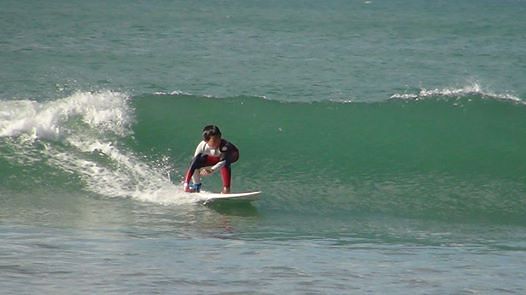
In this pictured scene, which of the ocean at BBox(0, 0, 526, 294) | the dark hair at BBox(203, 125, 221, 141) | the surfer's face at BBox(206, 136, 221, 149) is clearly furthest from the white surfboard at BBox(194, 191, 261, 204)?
the dark hair at BBox(203, 125, 221, 141)

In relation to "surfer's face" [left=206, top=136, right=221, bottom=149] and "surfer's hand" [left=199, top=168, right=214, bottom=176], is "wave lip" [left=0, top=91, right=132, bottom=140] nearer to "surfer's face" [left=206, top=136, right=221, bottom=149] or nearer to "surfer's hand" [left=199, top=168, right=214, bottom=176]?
"surfer's hand" [left=199, top=168, right=214, bottom=176]

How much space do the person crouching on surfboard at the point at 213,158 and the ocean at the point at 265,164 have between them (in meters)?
0.28

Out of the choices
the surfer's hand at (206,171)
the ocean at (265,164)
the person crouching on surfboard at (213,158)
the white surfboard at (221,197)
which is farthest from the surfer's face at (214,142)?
the ocean at (265,164)

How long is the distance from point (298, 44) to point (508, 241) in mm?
Answer: 21747

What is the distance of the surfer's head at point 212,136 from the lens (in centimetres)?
1435

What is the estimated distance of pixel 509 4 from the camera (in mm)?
56500

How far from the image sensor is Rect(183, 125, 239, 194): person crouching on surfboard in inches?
568

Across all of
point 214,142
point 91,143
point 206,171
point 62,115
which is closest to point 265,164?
point 91,143

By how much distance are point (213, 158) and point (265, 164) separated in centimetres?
305

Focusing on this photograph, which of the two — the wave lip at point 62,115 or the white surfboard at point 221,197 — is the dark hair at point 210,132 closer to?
the white surfboard at point 221,197

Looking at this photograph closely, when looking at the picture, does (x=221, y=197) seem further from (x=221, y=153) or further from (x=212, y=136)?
(x=212, y=136)

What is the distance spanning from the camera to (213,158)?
14523 millimetres

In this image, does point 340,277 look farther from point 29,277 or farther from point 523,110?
point 523,110

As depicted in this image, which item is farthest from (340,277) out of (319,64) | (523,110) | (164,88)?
(319,64)
